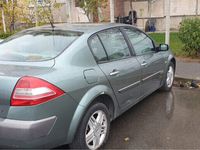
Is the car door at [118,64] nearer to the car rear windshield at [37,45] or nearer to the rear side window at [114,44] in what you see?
the rear side window at [114,44]

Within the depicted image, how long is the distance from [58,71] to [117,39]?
55.5 inches

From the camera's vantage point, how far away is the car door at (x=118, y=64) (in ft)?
11.0

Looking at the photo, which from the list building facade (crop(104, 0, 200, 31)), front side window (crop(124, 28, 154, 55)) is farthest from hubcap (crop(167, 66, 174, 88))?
building facade (crop(104, 0, 200, 31))

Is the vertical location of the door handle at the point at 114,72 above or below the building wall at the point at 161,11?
below

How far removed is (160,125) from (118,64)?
45.6 inches

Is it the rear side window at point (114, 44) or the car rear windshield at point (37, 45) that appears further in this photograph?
the rear side window at point (114, 44)

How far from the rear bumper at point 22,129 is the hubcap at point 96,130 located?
633 mm

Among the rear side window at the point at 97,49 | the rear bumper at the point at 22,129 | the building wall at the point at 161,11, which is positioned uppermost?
the building wall at the point at 161,11

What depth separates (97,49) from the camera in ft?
11.0

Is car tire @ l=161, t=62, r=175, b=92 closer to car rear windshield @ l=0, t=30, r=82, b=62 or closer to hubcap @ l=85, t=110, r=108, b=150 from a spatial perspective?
hubcap @ l=85, t=110, r=108, b=150

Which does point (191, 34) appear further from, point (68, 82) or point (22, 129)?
point (22, 129)

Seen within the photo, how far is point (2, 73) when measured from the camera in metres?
2.64

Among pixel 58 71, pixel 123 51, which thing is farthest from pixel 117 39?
pixel 58 71

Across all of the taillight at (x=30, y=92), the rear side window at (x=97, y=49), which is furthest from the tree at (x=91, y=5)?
the taillight at (x=30, y=92)
